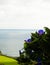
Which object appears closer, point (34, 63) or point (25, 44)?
point (34, 63)

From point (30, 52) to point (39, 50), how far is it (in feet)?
0.79

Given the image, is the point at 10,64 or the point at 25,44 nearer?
the point at 10,64

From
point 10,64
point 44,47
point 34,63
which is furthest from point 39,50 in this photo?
point 10,64

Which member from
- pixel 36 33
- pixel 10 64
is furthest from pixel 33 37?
pixel 10 64

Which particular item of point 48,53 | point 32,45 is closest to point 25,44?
point 32,45

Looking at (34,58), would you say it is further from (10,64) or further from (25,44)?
(10,64)

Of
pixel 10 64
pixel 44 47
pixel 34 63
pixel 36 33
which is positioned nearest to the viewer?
pixel 10 64

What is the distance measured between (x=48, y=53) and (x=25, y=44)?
744 millimetres

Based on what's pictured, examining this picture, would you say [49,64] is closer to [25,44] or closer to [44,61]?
[44,61]

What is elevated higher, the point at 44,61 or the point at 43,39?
the point at 43,39

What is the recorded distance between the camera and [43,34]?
728 centimetres

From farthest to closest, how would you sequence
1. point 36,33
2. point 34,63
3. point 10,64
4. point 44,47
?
point 36,33
point 44,47
point 34,63
point 10,64

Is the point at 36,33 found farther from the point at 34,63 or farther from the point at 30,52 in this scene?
the point at 34,63

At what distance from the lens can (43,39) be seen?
22.9 ft
